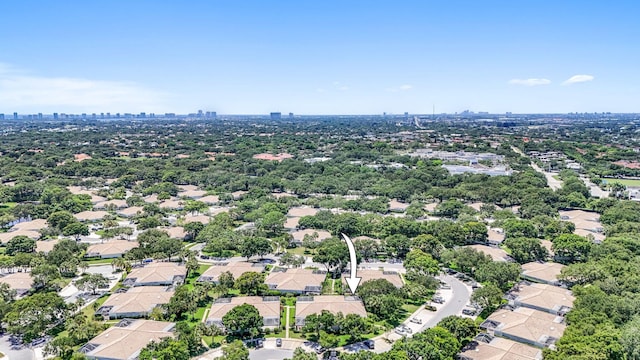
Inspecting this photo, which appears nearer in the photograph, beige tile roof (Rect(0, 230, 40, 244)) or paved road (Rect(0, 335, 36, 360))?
paved road (Rect(0, 335, 36, 360))

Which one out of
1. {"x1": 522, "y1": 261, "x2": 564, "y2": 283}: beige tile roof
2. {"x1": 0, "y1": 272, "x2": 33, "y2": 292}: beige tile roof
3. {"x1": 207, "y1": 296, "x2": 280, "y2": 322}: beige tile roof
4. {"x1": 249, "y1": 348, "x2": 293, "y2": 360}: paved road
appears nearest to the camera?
{"x1": 249, "y1": 348, "x2": 293, "y2": 360}: paved road

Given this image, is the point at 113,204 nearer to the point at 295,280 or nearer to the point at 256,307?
the point at 295,280

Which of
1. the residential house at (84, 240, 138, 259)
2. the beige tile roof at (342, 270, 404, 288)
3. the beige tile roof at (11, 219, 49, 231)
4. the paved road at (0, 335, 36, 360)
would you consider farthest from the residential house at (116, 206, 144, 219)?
the beige tile roof at (342, 270, 404, 288)

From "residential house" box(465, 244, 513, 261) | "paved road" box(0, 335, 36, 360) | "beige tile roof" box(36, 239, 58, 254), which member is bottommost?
"paved road" box(0, 335, 36, 360)

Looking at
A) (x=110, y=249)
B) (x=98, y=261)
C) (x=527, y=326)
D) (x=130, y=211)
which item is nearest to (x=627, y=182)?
(x=527, y=326)

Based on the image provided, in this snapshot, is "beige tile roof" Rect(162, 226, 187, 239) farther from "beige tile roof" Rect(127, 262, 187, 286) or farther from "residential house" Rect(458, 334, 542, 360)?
"residential house" Rect(458, 334, 542, 360)

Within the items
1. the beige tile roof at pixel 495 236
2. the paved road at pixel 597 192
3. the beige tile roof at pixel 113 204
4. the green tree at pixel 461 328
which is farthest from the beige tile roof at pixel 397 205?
the beige tile roof at pixel 113 204
